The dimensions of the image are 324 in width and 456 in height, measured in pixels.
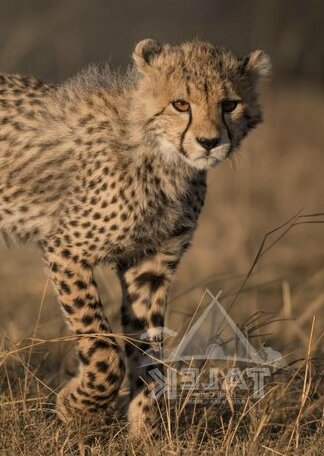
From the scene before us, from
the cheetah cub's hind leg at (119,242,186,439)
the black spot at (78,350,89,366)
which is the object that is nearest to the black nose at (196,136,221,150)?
the cheetah cub's hind leg at (119,242,186,439)

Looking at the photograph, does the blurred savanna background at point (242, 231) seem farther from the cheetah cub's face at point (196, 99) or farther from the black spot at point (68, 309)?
the cheetah cub's face at point (196, 99)

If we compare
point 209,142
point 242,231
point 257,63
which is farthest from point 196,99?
point 242,231

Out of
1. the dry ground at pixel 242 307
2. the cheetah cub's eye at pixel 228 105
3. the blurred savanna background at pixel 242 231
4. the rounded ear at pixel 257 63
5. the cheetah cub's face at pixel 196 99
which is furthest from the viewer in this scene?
the blurred savanna background at pixel 242 231

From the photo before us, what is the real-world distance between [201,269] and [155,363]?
10.2 feet

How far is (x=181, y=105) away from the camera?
4734mm

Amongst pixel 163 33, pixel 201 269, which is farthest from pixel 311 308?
pixel 163 33

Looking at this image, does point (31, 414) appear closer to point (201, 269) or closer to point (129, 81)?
point (129, 81)

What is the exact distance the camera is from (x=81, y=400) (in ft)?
15.5

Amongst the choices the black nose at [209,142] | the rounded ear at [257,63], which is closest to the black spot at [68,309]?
the black nose at [209,142]

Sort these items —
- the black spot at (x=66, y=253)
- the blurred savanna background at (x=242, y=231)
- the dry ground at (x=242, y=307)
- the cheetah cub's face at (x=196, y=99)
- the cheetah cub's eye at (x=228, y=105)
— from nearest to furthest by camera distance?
the dry ground at (x=242, y=307), the cheetah cub's face at (x=196, y=99), the cheetah cub's eye at (x=228, y=105), the black spot at (x=66, y=253), the blurred savanna background at (x=242, y=231)

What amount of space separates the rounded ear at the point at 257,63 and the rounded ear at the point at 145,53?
368 mm

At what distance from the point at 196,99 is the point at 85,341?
1.03 metres

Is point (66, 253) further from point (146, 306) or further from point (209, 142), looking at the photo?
point (209, 142)

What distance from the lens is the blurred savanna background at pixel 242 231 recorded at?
5551mm
